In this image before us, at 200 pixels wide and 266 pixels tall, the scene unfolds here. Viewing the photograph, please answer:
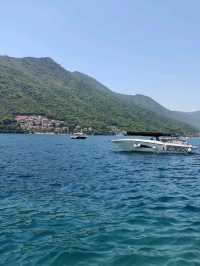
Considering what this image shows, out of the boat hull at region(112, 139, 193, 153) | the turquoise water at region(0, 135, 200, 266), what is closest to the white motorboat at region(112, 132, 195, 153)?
the boat hull at region(112, 139, 193, 153)

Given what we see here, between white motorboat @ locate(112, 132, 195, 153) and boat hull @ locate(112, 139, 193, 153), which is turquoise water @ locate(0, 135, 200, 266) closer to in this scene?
boat hull @ locate(112, 139, 193, 153)

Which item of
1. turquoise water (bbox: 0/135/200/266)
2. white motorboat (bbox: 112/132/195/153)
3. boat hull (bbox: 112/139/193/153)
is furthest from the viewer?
white motorboat (bbox: 112/132/195/153)

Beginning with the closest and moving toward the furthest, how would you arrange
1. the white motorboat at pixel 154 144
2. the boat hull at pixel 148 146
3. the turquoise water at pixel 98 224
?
the turquoise water at pixel 98 224, the boat hull at pixel 148 146, the white motorboat at pixel 154 144

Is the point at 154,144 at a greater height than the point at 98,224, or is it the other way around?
the point at 154,144

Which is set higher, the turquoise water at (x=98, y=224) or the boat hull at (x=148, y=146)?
the boat hull at (x=148, y=146)

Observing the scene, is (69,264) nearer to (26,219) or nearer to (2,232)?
(2,232)

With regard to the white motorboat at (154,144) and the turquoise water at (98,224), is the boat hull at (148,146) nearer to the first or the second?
the white motorboat at (154,144)

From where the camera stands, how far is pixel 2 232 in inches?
652

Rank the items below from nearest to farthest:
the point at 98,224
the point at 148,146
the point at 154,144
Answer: the point at 98,224, the point at 148,146, the point at 154,144

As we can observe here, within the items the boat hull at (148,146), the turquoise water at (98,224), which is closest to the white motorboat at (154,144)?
the boat hull at (148,146)

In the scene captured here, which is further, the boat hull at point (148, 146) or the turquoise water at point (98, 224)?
the boat hull at point (148, 146)

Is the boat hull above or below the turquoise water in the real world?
above

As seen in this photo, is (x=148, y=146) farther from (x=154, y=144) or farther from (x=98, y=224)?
(x=98, y=224)

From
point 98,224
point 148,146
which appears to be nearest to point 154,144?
point 148,146
